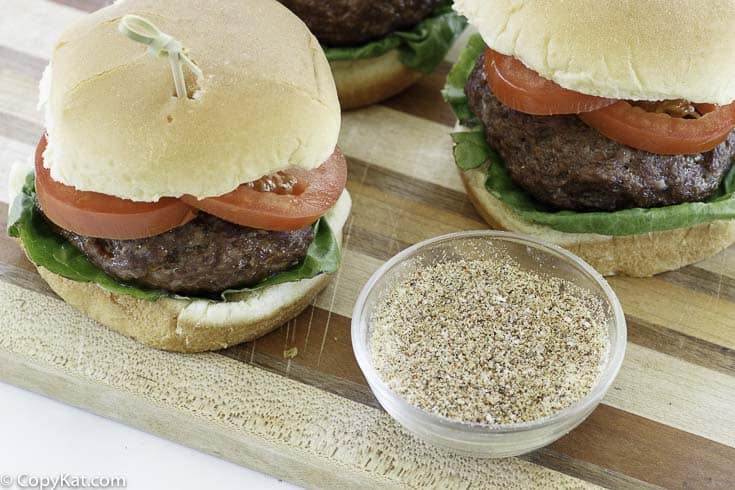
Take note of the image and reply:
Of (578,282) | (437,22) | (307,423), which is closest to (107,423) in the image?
(307,423)

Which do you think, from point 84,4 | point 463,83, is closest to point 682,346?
point 463,83

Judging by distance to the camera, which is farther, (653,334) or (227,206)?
(653,334)

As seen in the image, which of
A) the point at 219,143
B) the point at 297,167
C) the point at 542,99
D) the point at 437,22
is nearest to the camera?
the point at 219,143

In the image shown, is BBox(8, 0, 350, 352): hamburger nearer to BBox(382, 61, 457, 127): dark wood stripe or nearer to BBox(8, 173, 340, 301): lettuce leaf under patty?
BBox(8, 173, 340, 301): lettuce leaf under patty

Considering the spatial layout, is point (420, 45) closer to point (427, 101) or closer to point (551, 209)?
point (427, 101)

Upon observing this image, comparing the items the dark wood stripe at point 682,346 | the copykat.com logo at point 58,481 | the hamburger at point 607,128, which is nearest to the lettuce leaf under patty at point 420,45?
the hamburger at point 607,128

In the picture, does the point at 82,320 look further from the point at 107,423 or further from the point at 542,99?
the point at 542,99
